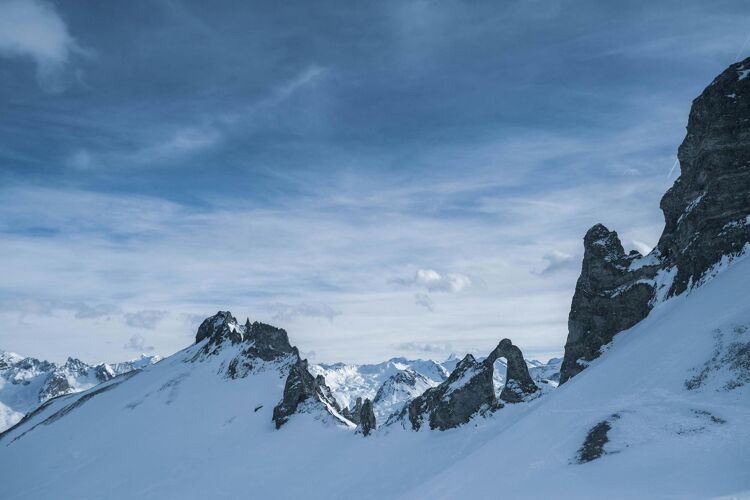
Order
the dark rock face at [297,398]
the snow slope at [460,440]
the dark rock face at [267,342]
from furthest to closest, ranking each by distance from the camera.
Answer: the dark rock face at [267,342], the dark rock face at [297,398], the snow slope at [460,440]

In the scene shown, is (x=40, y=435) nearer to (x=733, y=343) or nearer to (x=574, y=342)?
(x=574, y=342)

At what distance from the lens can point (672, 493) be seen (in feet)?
58.7

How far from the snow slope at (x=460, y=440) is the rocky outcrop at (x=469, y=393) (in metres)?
1.45

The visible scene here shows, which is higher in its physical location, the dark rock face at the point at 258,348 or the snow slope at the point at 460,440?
the dark rock face at the point at 258,348

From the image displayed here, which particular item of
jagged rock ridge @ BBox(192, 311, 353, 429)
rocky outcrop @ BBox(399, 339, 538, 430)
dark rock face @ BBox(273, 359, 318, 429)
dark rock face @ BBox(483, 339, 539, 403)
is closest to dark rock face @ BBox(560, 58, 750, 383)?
dark rock face @ BBox(483, 339, 539, 403)

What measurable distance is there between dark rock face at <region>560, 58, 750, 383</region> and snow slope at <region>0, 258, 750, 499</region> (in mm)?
3007

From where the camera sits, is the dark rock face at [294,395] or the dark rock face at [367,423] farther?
the dark rock face at [294,395]

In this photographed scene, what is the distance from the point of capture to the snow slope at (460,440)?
2117cm

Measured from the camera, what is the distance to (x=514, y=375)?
5431 centimetres

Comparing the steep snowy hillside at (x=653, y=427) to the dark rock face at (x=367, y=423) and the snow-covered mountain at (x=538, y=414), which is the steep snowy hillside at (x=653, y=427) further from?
the dark rock face at (x=367, y=423)

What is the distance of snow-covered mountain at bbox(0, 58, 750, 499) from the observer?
22.4 meters

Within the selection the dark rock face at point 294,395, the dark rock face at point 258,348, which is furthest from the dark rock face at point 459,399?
the dark rock face at point 258,348

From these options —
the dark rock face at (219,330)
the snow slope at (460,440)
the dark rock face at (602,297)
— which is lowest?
the snow slope at (460,440)

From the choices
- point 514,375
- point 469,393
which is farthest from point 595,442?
point 514,375
